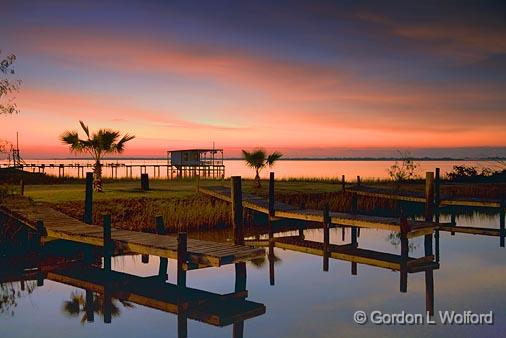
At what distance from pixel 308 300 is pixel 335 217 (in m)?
6.83

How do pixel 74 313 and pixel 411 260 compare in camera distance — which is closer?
pixel 74 313

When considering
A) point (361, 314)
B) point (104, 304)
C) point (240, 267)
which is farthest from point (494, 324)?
point (104, 304)

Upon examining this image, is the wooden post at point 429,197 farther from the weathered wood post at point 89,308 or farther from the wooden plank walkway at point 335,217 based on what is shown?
the weathered wood post at point 89,308

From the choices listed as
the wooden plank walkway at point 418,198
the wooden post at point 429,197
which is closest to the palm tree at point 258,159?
the wooden plank walkway at point 418,198

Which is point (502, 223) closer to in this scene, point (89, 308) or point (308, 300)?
point (308, 300)

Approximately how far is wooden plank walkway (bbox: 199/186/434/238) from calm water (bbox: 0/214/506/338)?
166 centimetres

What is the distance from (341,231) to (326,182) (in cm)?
1496

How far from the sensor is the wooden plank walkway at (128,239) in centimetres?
1609

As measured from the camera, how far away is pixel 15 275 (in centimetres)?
1980

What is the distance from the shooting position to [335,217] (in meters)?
24.4

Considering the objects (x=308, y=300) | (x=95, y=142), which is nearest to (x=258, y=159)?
(x=95, y=142)

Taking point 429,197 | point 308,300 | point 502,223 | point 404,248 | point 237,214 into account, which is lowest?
point 308,300

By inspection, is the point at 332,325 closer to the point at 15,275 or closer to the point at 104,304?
the point at 104,304

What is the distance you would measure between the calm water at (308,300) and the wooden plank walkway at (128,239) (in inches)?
66.3
